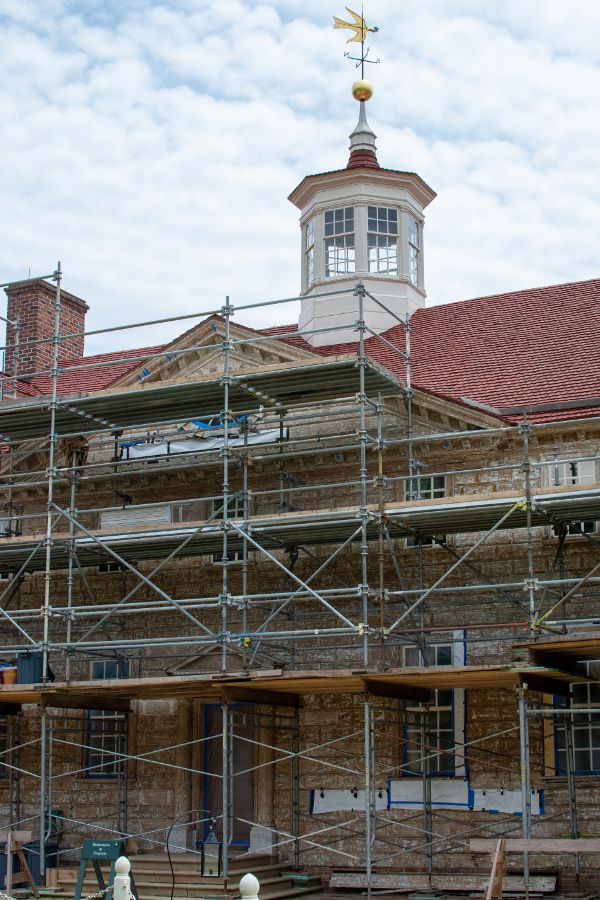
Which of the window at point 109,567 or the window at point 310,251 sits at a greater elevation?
the window at point 310,251

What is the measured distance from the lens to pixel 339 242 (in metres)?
27.5

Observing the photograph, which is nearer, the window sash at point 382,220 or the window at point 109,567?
the window at point 109,567

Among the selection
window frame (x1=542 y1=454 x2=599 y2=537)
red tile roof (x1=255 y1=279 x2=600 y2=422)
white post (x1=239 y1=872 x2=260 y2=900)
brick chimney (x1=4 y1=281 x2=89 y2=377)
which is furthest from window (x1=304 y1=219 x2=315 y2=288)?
white post (x1=239 y1=872 x2=260 y2=900)

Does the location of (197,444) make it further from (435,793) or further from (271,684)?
(435,793)

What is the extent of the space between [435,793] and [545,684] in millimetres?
2933

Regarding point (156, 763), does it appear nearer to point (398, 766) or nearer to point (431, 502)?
point (398, 766)

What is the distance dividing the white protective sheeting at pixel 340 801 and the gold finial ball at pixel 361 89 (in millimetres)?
15081

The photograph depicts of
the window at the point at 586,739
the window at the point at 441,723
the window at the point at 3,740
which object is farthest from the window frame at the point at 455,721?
the window at the point at 3,740

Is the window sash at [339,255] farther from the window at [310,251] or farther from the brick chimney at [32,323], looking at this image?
the brick chimney at [32,323]

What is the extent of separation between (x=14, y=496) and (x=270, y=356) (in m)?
5.60

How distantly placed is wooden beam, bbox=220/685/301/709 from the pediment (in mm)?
5869

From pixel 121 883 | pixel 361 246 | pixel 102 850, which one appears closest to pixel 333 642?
pixel 102 850

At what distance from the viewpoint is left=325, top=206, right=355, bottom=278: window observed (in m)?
27.3

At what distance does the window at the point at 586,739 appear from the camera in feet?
65.4
